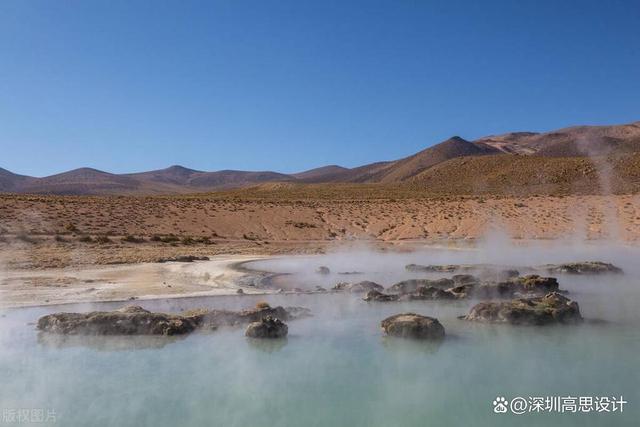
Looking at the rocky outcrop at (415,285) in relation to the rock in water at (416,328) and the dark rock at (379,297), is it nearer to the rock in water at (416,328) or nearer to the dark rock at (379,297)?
the dark rock at (379,297)

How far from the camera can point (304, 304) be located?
14.8 metres

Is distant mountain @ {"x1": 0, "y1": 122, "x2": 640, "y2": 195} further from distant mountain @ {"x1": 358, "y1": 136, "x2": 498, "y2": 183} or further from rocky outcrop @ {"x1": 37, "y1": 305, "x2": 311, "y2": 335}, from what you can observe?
rocky outcrop @ {"x1": 37, "y1": 305, "x2": 311, "y2": 335}

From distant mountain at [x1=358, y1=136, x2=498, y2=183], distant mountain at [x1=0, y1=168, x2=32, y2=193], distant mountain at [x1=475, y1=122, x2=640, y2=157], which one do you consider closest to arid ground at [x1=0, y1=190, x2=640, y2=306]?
distant mountain at [x1=358, y1=136, x2=498, y2=183]

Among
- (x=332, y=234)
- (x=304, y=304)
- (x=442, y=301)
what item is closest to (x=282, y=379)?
(x=304, y=304)

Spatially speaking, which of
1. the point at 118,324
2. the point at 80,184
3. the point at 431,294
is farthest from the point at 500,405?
the point at 80,184

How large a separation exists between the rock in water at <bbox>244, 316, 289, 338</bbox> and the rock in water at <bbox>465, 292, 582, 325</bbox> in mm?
4143

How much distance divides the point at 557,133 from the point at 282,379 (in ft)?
605

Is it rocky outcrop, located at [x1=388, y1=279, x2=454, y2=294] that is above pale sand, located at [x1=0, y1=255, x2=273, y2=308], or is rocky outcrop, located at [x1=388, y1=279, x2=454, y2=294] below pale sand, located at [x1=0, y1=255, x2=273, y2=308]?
above

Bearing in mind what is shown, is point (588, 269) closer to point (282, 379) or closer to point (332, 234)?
point (282, 379)

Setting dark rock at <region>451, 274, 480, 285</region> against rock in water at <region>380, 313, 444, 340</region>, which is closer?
rock in water at <region>380, 313, 444, 340</region>

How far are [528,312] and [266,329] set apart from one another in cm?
544

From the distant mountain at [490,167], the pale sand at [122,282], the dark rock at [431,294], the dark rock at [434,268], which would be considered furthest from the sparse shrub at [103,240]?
the distant mountain at [490,167]

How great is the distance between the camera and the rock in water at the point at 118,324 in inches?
455

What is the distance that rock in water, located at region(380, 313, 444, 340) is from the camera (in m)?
10.8
